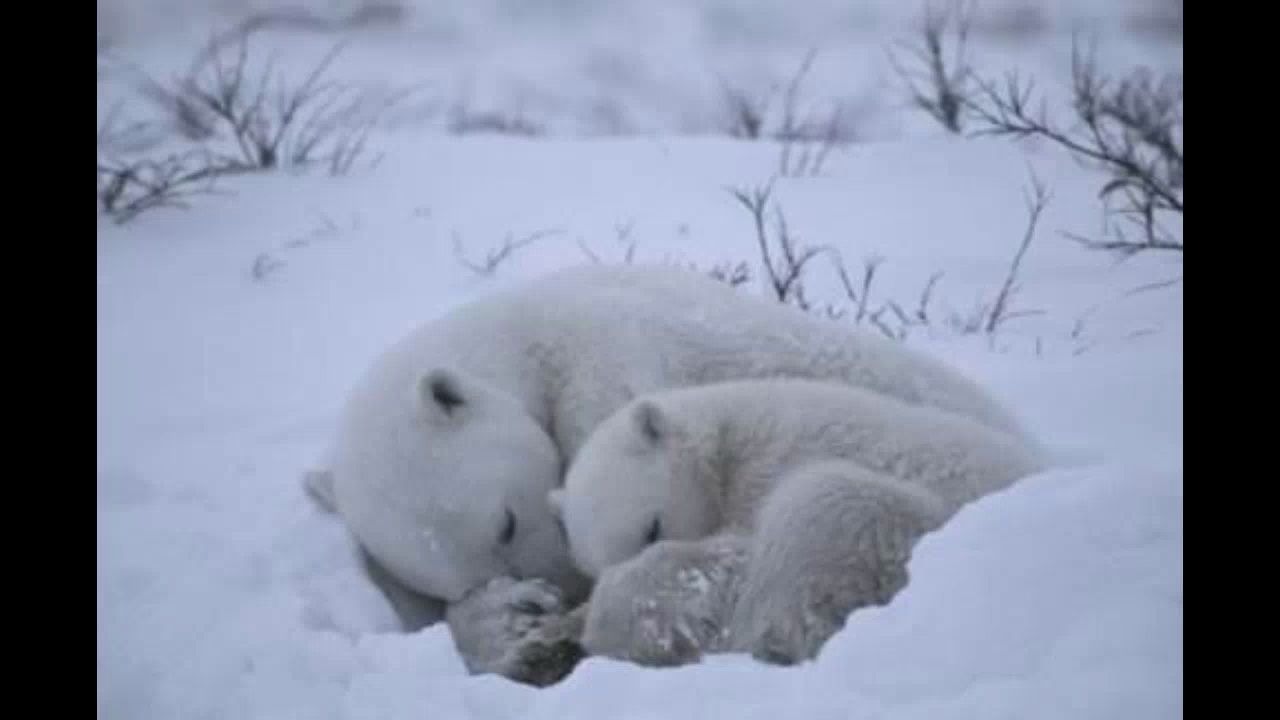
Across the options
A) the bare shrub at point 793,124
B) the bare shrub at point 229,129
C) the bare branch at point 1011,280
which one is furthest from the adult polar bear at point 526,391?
the bare shrub at point 793,124

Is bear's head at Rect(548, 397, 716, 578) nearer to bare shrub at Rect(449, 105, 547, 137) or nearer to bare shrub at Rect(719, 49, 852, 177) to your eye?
bare shrub at Rect(719, 49, 852, 177)

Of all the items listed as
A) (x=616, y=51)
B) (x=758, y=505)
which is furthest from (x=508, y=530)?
(x=616, y=51)

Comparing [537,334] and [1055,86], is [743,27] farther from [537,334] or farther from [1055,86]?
[537,334]

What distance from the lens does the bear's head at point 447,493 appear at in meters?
4.25

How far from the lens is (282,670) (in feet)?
10.1

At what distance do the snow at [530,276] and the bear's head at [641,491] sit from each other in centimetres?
64

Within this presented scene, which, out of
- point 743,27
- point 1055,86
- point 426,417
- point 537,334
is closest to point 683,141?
point 743,27

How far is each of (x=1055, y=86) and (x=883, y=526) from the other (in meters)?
5.05

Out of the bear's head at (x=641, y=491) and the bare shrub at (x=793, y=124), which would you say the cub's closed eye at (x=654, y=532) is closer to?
the bear's head at (x=641, y=491)

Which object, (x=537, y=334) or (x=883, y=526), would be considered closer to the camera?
(x=883, y=526)

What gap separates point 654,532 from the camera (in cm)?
404

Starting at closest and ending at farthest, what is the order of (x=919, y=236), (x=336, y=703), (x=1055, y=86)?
(x=336, y=703)
(x=919, y=236)
(x=1055, y=86)

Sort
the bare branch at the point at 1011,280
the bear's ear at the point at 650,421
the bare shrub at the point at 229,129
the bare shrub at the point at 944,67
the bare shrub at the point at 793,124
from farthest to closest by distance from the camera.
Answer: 1. the bare shrub at the point at 944,67
2. the bare shrub at the point at 793,124
3. the bare shrub at the point at 229,129
4. the bare branch at the point at 1011,280
5. the bear's ear at the point at 650,421

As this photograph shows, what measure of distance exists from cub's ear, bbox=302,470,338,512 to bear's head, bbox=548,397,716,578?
33.0 inches
